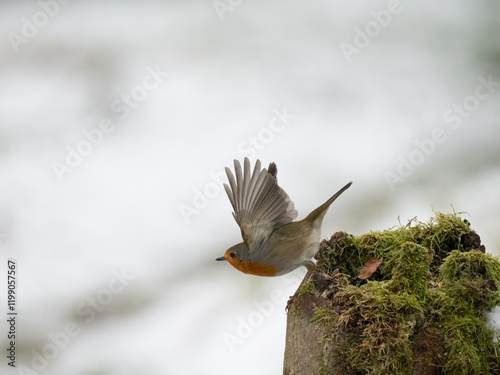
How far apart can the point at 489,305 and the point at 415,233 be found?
1.77 feet

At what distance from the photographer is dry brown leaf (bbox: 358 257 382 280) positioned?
8.43 feet

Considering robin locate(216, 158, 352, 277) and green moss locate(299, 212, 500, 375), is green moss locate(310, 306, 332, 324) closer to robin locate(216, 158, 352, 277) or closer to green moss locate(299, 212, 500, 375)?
green moss locate(299, 212, 500, 375)

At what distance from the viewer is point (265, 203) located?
291cm

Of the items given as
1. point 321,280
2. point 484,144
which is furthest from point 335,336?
point 484,144

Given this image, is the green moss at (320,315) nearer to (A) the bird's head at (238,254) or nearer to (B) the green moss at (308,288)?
(B) the green moss at (308,288)

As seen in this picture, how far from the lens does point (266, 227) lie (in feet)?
9.78

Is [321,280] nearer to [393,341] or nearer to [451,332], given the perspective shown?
[393,341]

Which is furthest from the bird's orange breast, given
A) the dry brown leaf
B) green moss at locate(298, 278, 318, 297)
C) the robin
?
Result: the dry brown leaf

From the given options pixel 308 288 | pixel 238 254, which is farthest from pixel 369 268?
pixel 238 254

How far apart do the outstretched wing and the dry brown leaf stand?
1.72 ft

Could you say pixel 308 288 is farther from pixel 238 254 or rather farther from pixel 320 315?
pixel 238 254

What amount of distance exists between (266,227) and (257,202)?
0.58 ft

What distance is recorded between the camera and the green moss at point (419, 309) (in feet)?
7.02

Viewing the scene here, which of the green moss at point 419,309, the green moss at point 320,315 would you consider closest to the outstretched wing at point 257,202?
the green moss at point 419,309
